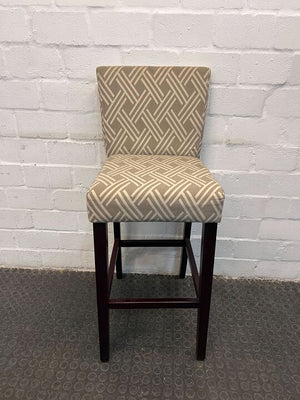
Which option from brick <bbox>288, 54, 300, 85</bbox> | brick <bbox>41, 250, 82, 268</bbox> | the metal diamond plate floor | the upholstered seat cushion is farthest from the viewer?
brick <bbox>41, 250, 82, 268</bbox>

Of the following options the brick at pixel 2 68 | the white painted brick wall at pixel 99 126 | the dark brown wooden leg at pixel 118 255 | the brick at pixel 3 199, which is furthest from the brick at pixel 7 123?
the dark brown wooden leg at pixel 118 255

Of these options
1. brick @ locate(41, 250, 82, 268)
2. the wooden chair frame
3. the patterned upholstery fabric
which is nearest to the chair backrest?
the patterned upholstery fabric

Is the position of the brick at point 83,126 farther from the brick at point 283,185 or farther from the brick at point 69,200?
Result: the brick at point 283,185

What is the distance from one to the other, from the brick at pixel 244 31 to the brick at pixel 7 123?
2.37ft

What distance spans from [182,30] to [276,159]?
534mm

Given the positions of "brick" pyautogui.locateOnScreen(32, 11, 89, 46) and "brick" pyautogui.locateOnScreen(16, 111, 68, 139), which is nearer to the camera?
"brick" pyautogui.locateOnScreen(32, 11, 89, 46)

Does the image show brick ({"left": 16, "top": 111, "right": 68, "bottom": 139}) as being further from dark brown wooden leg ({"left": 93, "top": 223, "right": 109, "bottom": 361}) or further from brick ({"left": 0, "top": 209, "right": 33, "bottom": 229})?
dark brown wooden leg ({"left": 93, "top": 223, "right": 109, "bottom": 361})

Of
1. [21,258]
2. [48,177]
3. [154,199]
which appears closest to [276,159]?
[154,199]

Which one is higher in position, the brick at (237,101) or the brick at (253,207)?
the brick at (237,101)

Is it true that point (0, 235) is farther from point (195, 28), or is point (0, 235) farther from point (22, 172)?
point (195, 28)

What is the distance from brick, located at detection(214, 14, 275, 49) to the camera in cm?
93

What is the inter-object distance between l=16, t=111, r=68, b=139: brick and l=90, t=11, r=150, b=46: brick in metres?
0.29

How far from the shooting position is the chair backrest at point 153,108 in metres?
0.93

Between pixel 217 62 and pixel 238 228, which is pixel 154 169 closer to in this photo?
pixel 217 62
